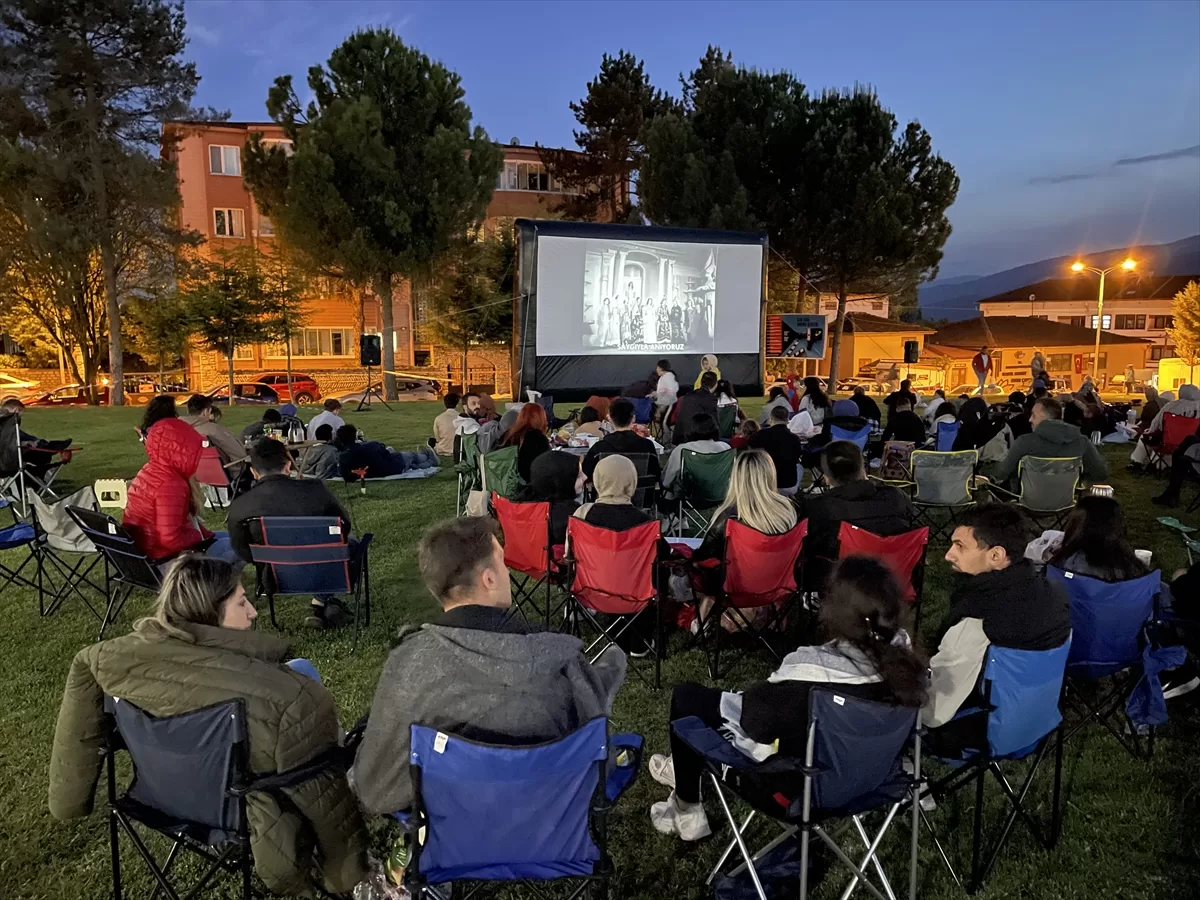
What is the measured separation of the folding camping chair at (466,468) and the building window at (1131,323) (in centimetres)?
5912

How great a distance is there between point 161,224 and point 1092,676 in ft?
82.2

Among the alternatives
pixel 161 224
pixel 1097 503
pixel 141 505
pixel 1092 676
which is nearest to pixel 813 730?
pixel 1092 676

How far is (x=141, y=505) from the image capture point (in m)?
4.71

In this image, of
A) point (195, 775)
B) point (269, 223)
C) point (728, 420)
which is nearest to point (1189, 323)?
point (728, 420)

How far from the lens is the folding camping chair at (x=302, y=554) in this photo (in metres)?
4.17

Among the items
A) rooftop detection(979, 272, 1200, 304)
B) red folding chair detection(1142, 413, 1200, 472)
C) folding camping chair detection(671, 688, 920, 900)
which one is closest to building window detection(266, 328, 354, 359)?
red folding chair detection(1142, 413, 1200, 472)

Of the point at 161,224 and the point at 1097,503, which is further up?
the point at 161,224

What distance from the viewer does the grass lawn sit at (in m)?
2.61

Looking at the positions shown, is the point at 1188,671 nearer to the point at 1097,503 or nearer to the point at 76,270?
the point at 1097,503

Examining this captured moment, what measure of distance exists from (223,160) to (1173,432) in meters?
34.0

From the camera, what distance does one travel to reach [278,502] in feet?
14.7

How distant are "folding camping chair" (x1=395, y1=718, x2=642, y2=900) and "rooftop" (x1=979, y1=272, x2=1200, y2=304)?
61.5 metres

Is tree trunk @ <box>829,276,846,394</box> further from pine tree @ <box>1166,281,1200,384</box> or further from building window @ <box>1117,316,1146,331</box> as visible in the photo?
building window @ <box>1117,316,1146,331</box>

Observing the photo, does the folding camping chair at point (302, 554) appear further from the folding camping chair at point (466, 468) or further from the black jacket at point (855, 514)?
the folding camping chair at point (466, 468)
